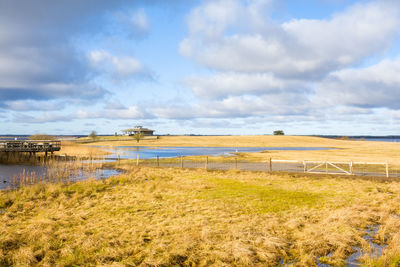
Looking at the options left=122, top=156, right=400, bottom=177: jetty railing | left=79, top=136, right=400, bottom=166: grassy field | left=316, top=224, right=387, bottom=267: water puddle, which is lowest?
left=316, top=224, right=387, bottom=267: water puddle

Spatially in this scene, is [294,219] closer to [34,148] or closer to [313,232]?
[313,232]

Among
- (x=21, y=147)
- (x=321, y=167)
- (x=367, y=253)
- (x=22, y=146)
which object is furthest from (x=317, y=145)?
(x=367, y=253)

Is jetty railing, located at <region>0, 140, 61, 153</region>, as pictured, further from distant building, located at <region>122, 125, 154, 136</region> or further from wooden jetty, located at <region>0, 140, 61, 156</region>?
distant building, located at <region>122, 125, 154, 136</region>

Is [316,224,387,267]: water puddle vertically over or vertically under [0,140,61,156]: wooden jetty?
under

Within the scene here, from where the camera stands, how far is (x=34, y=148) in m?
47.1

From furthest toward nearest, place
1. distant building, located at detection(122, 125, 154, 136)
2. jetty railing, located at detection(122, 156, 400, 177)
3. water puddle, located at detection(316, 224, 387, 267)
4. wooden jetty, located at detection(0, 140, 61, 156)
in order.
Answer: distant building, located at detection(122, 125, 154, 136) < wooden jetty, located at detection(0, 140, 61, 156) < jetty railing, located at detection(122, 156, 400, 177) < water puddle, located at detection(316, 224, 387, 267)

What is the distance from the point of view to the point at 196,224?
39.0ft

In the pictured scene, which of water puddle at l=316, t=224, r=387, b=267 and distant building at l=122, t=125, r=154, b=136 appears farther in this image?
distant building at l=122, t=125, r=154, b=136

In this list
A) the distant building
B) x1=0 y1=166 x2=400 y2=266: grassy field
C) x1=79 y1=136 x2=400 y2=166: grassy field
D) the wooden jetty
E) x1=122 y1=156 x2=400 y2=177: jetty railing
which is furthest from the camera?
the distant building

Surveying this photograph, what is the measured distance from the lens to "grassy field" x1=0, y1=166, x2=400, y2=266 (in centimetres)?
883

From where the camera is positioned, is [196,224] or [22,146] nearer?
[196,224]

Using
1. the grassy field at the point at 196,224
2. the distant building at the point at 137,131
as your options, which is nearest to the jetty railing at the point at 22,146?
the grassy field at the point at 196,224

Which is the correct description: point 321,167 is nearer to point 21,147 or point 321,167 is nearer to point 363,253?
point 363,253

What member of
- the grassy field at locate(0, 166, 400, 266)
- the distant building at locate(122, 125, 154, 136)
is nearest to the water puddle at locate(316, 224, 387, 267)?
the grassy field at locate(0, 166, 400, 266)
